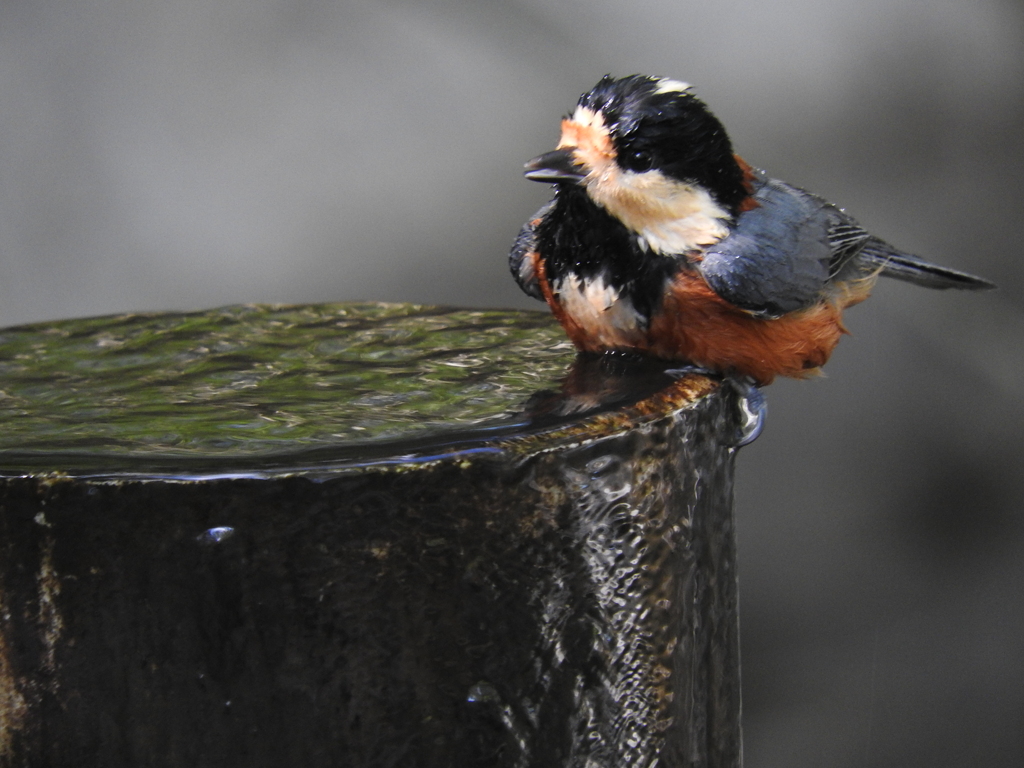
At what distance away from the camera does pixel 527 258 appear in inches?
85.1

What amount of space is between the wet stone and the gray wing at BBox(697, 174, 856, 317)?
276 millimetres

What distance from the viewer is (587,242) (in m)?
1.97

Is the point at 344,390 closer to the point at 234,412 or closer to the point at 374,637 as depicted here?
the point at 234,412

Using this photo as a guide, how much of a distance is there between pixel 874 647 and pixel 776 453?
67cm

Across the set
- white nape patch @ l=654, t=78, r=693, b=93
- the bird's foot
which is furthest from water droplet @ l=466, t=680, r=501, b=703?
→ white nape patch @ l=654, t=78, r=693, b=93

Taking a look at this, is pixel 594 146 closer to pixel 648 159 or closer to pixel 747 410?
pixel 648 159

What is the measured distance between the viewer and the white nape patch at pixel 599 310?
193 centimetres

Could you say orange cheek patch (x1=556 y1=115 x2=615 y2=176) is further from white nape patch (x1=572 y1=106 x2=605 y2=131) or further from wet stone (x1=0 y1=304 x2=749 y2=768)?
wet stone (x1=0 y1=304 x2=749 y2=768)

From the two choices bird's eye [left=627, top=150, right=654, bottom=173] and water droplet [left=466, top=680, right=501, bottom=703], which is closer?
water droplet [left=466, top=680, right=501, bottom=703]

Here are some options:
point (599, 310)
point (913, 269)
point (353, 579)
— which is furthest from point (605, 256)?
point (913, 269)

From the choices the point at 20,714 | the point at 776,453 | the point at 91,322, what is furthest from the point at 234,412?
the point at 776,453

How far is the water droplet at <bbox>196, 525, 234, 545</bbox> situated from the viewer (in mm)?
1404

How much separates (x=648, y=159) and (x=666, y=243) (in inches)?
5.2

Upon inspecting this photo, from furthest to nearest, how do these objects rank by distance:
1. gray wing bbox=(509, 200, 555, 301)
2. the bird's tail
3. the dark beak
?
the bird's tail
gray wing bbox=(509, 200, 555, 301)
the dark beak
